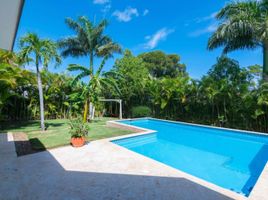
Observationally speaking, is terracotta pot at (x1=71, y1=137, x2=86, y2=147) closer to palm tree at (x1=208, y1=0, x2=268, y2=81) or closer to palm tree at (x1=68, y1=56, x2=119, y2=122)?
palm tree at (x1=68, y1=56, x2=119, y2=122)

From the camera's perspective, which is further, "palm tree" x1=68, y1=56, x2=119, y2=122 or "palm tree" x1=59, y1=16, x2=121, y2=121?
"palm tree" x1=59, y1=16, x2=121, y2=121

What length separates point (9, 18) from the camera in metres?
3.31

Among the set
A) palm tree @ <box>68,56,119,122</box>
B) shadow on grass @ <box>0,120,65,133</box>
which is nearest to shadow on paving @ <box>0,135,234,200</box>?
shadow on grass @ <box>0,120,65,133</box>

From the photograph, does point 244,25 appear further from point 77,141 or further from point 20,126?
point 20,126

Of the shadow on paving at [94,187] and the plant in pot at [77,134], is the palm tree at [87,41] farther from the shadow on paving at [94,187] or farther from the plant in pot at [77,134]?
the shadow on paving at [94,187]

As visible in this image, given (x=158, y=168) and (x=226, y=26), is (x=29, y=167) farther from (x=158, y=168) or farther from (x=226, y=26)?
(x=226, y=26)

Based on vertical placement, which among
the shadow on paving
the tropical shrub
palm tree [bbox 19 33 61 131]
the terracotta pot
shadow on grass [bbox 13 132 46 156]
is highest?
palm tree [bbox 19 33 61 131]

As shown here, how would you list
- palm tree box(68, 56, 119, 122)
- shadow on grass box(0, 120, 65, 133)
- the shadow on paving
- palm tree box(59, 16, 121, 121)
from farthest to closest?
1. palm tree box(59, 16, 121, 121)
2. palm tree box(68, 56, 119, 122)
3. shadow on grass box(0, 120, 65, 133)
4. the shadow on paving

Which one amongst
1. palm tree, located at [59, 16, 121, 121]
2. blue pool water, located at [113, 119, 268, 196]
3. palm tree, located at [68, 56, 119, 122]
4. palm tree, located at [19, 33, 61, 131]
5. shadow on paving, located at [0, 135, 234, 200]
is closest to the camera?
shadow on paving, located at [0, 135, 234, 200]

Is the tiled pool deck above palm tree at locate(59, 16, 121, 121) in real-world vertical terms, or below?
below

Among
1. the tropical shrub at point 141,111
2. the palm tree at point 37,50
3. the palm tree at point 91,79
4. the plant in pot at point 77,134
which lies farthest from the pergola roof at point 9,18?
the tropical shrub at point 141,111

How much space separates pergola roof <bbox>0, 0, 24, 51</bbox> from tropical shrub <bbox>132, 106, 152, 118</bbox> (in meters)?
10.1

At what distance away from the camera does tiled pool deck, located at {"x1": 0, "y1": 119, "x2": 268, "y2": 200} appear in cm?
292

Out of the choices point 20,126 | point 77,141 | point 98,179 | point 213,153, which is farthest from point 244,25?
point 20,126
